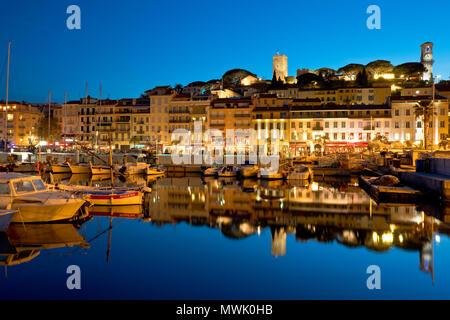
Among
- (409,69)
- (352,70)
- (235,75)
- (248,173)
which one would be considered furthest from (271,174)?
(235,75)

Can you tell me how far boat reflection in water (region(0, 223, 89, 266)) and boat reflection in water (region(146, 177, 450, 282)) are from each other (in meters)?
4.78

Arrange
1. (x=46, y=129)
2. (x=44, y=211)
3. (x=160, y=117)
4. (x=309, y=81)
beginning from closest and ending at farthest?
(x=44, y=211)
(x=160, y=117)
(x=46, y=129)
(x=309, y=81)

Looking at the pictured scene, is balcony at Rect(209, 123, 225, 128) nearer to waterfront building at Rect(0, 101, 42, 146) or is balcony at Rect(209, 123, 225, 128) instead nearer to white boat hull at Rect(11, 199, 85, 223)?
waterfront building at Rect(0, 101, 42, 146)

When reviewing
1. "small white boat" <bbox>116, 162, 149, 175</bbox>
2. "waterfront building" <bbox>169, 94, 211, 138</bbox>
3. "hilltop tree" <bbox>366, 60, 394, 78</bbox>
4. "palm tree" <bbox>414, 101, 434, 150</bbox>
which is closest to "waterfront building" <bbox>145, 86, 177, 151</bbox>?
"waterfront building" <bbox>169, 94, 211, 138</bbox>

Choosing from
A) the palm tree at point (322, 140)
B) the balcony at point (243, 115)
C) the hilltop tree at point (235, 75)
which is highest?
the hilltop tree at point (235, 75)

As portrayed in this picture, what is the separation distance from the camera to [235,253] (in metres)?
13.3

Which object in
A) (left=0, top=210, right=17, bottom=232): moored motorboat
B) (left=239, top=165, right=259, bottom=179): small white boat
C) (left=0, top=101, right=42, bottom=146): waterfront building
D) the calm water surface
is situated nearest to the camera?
the calm water surface

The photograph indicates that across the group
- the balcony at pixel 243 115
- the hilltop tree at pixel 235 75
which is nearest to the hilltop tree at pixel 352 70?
the hilltop tree at pixel 235 75

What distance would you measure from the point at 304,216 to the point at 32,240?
12787 mm

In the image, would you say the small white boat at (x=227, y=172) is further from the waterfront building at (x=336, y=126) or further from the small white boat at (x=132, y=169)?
the waterfront building at (x=336, y=126)

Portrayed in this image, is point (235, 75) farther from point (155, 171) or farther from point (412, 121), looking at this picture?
point (155, 171)

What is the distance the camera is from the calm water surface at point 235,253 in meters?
9.72

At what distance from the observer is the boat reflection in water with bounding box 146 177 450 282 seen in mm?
14992

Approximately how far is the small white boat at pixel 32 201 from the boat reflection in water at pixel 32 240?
381mm
